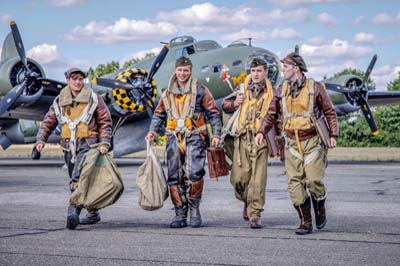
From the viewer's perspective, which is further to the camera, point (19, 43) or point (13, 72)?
point (13, 72)

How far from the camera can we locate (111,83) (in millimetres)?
23453

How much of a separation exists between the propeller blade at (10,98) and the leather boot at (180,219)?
15280 mm

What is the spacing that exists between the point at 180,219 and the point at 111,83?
575 inches

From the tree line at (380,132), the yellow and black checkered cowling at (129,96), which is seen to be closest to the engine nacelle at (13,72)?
the yellow and black checkered cowling at (129,96)

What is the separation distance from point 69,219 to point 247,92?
8.96 feet

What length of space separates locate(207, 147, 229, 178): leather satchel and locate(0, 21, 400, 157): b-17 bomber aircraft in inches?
545

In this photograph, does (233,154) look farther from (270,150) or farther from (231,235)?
(231,235)

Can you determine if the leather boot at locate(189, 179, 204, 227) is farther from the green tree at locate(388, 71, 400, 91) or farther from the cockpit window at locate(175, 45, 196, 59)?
the green tree at locate(388, 71, 400, 91)

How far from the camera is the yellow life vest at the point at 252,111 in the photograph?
9523 mm

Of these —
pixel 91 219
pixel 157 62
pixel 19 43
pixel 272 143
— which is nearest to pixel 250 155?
pixel 272 143

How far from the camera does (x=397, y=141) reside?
173ft

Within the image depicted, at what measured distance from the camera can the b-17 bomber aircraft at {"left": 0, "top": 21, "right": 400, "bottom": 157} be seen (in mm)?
24359

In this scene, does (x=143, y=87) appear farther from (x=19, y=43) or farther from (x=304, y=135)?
(x=304, y=135)

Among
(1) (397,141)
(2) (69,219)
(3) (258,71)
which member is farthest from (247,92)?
(1) (397,141)
